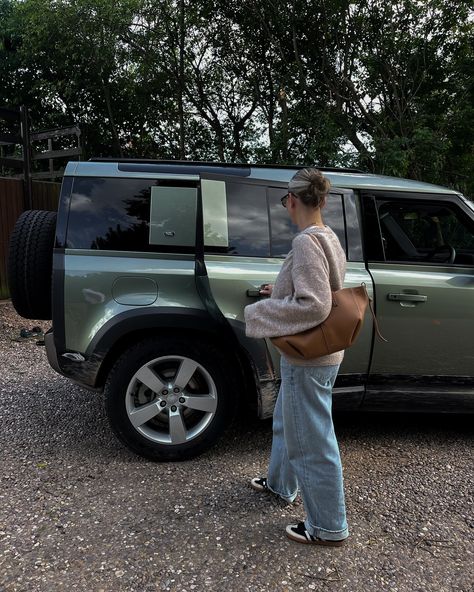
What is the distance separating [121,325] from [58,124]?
56.8 ft

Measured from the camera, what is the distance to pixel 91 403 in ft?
13.5

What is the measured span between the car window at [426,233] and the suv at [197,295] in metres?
0.06

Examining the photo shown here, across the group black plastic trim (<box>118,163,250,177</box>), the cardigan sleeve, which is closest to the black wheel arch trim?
black plastic trim (<box>118,163,250,177</box>)

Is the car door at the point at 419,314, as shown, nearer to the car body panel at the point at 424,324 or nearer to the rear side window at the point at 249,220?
the car body panel at the point at 424,324

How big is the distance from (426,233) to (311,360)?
208 centimetres

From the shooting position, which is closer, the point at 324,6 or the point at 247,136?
the point at 324,6

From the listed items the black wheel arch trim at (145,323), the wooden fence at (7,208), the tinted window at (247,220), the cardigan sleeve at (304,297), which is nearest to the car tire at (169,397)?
the black wheel arch trim at (145,323)

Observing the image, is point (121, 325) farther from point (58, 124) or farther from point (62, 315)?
point (58, 124)

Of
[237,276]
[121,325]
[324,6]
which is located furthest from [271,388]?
[324,6]

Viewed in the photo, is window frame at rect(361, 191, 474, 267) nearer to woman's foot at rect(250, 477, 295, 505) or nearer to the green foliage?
woman's foot at rect(250, 477, 295, 505)

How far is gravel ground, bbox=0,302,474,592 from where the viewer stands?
2080 millimetres

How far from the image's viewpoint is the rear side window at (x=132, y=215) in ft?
10.1

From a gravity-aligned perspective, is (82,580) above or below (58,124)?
below

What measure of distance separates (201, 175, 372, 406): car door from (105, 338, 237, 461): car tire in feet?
1.11
